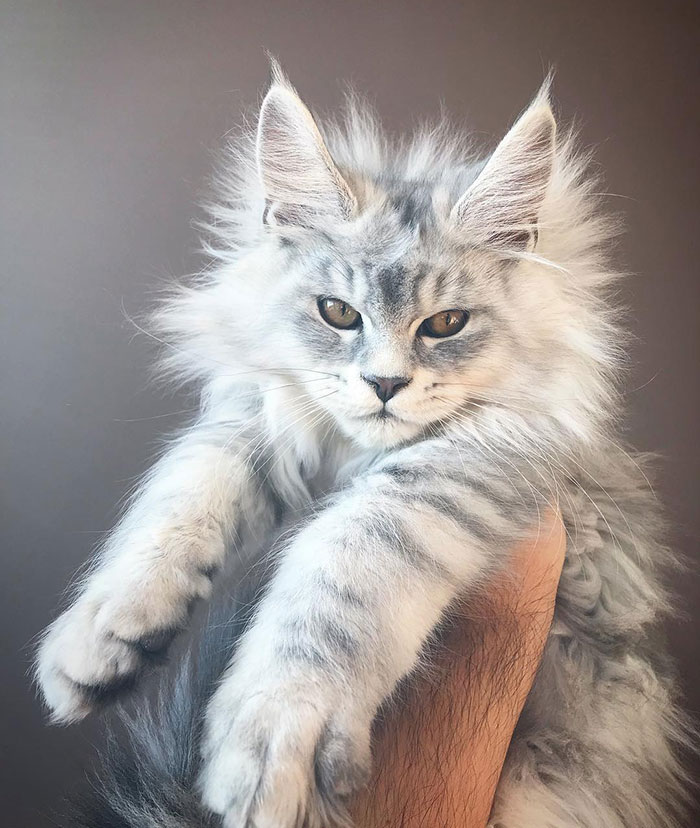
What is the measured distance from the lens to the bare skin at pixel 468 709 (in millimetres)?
746

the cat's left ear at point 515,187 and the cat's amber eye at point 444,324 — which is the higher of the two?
the cat's left ear at point 515,187

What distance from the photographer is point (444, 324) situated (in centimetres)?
93

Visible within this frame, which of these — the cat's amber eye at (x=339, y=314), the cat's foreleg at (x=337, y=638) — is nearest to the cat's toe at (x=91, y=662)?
the cat's foreleg at (x=337, y=638)

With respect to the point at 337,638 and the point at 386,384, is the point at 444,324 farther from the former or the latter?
the point at 337,638

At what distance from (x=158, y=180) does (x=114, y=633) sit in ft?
2.26

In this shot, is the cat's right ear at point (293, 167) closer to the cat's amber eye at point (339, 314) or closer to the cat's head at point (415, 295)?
the cat's head at point (415, 295)

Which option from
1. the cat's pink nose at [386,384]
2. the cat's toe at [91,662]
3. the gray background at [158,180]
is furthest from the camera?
the gray background at [158,180]

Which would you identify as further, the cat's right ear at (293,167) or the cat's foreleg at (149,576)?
the cat's right ear at (293,167)

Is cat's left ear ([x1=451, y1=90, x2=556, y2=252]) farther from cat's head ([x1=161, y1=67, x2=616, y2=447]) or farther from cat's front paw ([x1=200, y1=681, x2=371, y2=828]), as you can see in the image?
cat's front paw ([x1=200, y1=681, x2=371, y2=828])

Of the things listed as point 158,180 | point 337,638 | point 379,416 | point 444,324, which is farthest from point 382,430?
point 158,180

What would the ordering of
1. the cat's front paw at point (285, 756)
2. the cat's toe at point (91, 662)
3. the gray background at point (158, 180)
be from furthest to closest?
1. the gray background at point (158, 180)
2. the cat's toe at point (91, 662)
3. the cat's front paw at point (285, 756)

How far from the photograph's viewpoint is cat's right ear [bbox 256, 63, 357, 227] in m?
0.89

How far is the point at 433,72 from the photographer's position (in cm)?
112

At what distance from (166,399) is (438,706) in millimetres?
649
